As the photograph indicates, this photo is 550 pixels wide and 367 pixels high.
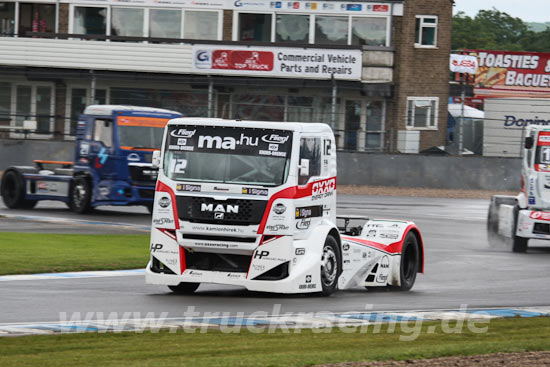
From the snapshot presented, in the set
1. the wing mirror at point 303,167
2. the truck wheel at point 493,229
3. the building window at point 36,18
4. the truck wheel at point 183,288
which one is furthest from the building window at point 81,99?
the wing mirror at point 303,167

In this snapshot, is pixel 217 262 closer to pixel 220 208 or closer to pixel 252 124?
pixel 220 208

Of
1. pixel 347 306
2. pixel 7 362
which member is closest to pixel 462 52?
pixel 347 306

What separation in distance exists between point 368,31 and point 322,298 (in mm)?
30414

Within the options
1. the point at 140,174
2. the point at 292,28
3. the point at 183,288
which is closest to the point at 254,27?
the point at 292,28

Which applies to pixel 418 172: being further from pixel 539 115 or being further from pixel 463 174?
pixel 539 115

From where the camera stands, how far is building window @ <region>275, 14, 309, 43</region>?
4278 centimetres

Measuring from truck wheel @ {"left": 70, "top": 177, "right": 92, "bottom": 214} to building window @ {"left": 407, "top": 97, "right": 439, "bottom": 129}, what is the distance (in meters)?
18.5

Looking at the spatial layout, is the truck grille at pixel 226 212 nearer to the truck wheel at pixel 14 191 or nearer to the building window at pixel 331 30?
the truck wheel at pixel 14 191

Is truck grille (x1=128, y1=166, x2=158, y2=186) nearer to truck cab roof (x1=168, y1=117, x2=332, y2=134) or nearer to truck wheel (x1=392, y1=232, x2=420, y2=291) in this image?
truck wheel (x1=392, y1=232, x2=420, y2=291)

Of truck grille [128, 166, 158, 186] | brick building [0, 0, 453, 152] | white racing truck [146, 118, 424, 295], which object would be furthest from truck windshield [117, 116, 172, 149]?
brick building [0, 0, 453, 152]

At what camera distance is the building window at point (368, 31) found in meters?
42.4

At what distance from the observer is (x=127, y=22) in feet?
145

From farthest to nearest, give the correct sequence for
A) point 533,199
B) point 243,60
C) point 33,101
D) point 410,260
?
point 33,101, point 243,60, point 533,199, point 410,260

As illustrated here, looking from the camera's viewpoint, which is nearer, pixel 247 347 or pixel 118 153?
pixel 247 347
